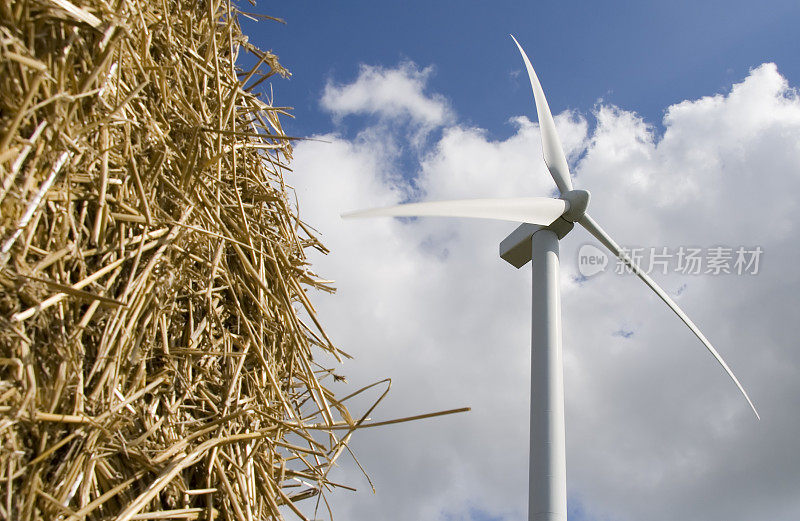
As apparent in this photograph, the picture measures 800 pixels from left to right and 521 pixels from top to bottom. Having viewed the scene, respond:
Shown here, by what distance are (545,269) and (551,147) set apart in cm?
225

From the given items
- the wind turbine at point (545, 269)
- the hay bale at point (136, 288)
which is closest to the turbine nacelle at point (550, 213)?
the wind turbine at point (545, 269)

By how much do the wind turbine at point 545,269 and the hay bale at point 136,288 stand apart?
8.27 feet

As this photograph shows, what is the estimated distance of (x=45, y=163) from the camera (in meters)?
1.80

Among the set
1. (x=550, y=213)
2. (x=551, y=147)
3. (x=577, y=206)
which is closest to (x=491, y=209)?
(x=550, y=213)

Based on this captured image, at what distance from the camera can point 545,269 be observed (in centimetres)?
920

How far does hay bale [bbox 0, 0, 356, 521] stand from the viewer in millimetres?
1683

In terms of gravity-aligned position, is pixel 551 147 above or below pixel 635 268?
above

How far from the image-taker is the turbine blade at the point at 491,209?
6080 millimetres

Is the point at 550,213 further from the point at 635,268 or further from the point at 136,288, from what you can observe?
the point at 136,288

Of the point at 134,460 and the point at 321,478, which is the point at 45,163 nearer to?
the point at 134,460

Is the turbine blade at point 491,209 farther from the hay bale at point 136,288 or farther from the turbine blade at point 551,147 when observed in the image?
the hay bale at point 136,288

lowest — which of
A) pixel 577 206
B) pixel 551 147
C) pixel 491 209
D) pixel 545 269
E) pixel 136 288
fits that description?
pixel 136 288

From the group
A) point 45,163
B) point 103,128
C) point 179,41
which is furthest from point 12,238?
point 179,41

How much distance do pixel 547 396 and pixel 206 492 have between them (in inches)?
255
